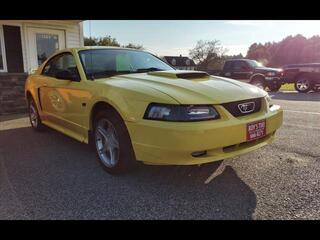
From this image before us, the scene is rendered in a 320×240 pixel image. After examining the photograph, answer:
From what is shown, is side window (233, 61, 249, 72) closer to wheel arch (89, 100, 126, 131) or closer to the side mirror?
the side mirror

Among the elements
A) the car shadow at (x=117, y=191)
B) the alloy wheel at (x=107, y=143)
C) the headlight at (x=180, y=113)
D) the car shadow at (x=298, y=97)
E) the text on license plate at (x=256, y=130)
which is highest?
the headlight at (x=180, y=113)

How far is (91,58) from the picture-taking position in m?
4.23

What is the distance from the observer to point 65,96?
14.0 feet

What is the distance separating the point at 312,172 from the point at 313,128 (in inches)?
95.3

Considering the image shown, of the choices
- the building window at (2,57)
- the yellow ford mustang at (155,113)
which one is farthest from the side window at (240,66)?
the yellow ford mustang at (155,113)

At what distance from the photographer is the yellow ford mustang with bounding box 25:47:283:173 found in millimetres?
2811

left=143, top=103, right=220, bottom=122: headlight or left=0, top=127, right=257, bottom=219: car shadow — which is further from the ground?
left=143, top=103, right=220, bottom=122: headlight

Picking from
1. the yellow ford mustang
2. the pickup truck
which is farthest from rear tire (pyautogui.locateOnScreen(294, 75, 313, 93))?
the yellow ford mustang

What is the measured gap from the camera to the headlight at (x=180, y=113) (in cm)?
282

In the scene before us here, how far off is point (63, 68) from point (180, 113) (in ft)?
9.00

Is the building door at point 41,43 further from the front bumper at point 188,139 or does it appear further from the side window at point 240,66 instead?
the side window at point 240,66

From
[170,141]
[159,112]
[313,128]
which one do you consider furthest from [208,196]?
[313,128]

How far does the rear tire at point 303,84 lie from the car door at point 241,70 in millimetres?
2765

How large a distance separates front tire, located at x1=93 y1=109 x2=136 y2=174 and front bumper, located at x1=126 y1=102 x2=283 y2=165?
16 cm
